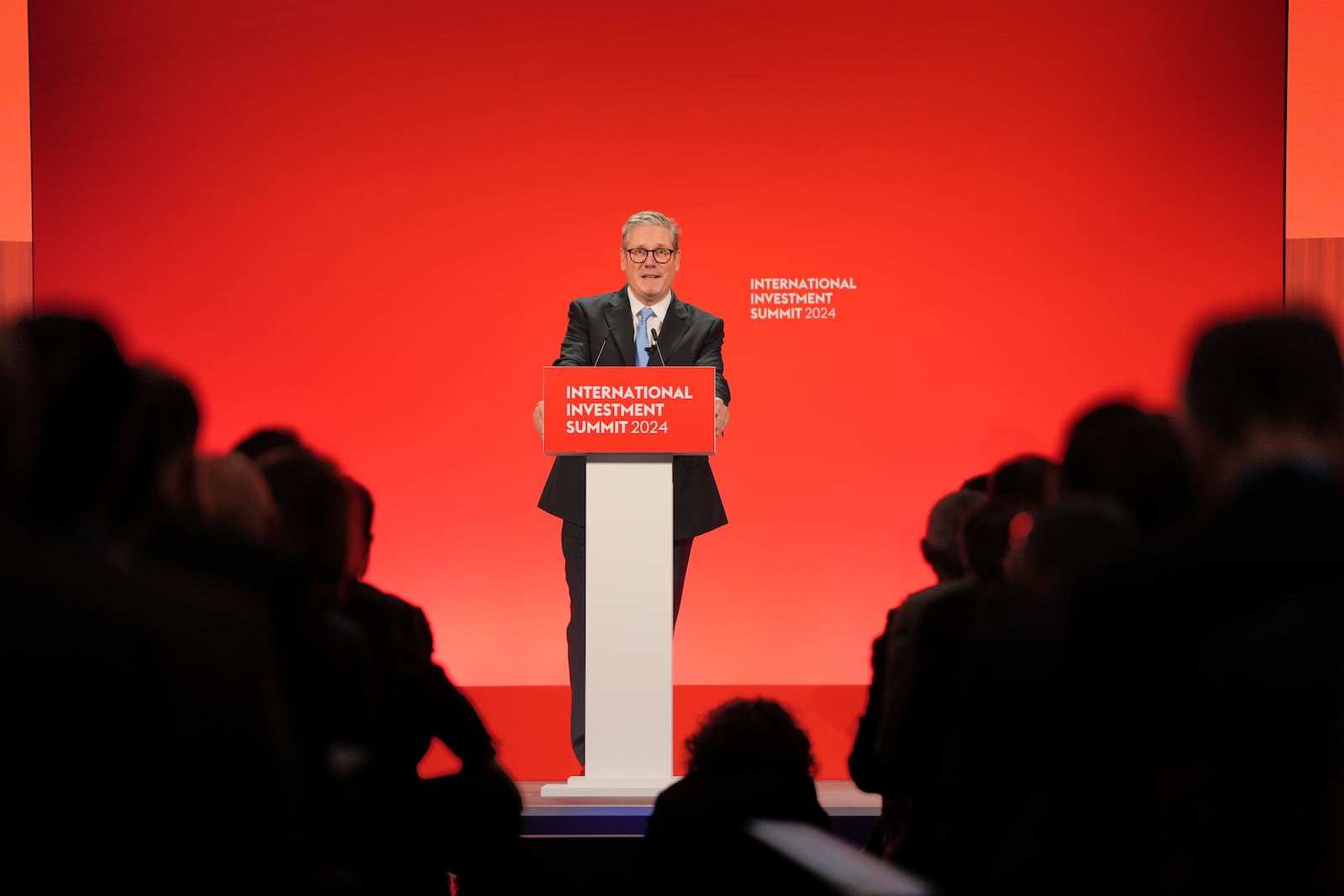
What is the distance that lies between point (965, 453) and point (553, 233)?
82.6 inches

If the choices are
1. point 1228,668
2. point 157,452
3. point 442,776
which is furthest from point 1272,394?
point 442,776

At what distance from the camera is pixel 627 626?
408 cm

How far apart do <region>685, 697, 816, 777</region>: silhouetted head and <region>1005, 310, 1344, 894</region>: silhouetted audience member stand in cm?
103

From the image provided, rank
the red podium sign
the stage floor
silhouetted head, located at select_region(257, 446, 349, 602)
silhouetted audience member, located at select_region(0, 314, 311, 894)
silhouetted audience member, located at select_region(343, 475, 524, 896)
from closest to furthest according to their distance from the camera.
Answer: silhouetted audience member, located at select_region(0, 314, 311, 894), silhouetted head, located at select_region(257, 446, 349, 602), silhouetted audience member, located at select_region(343, 475, 524, 896), the stage floor, the red podium sign

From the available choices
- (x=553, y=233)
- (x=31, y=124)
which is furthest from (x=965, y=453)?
(x=31, y=124)

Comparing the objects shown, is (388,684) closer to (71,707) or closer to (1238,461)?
(71,707)

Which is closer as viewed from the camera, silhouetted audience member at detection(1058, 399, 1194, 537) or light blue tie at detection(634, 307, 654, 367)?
silhouetted audience member at detection(1058, 399, 1194, 537)

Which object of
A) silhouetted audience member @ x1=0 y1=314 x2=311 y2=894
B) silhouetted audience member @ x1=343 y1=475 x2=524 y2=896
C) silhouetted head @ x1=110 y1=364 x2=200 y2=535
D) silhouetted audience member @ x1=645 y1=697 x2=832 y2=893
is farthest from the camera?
silhouetted audience member @ x1=343 y1=475 x2=524 y2=896

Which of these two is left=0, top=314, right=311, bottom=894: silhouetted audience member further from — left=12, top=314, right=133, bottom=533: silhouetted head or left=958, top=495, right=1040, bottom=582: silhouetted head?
left=958, top=495, right=1040, bottom=582: silhouetted head

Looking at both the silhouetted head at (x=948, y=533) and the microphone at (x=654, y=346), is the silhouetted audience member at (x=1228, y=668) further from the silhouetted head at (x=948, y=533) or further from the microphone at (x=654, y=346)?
the microphone at (x=654, y=346)

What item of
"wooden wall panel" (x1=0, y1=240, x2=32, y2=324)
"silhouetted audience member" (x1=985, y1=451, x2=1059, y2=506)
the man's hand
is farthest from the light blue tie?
"wooden wall panel" (x1=0, y1=240, x2=32, y2=324)

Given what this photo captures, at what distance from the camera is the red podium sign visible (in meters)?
3.98

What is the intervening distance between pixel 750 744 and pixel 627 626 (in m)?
1.67

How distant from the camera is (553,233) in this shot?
597 cm
